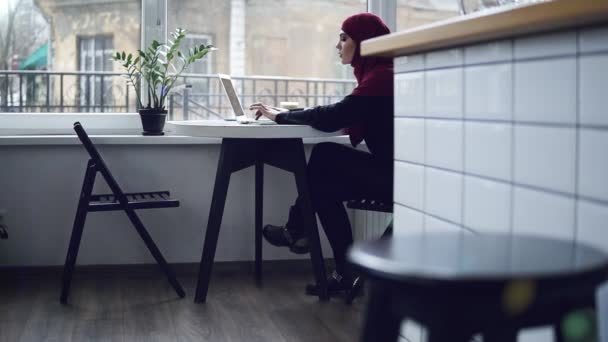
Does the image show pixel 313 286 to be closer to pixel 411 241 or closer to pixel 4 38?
pixel 4 38

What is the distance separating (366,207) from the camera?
3078 mm

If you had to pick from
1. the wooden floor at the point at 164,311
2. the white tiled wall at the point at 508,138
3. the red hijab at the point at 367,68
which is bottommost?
the wooden floor at the point at 164,311

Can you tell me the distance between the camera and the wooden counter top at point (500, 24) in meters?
1.14

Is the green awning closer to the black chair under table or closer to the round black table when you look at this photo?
the black chair under table

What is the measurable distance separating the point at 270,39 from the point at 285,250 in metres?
1.05

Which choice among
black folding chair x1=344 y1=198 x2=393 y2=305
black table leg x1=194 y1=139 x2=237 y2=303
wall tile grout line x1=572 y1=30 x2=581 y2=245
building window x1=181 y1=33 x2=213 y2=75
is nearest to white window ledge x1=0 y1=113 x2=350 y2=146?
building window x1=181 y1=33 x2=213 y2=75

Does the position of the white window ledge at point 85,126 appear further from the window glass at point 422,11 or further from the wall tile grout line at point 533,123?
the wall tile grout line at point 533,123

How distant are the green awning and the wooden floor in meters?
0.96

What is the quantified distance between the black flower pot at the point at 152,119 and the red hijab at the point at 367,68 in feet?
3.05

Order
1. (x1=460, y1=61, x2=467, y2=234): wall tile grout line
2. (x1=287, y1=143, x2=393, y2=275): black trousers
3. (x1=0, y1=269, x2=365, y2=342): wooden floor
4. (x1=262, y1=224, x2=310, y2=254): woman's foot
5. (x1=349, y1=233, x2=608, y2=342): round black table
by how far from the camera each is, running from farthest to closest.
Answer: (x1=262, y1=224, x2=310, y2=254): woman's foot → (x1=287, y1=143, x2=393, y2=275): black trousers → (x1=0, y1=269, x2=365, y2=342): wooden floor → (x1=460, y1=61, x2=467, y2=234): wall tile grout line → (x1=349, y1=233, x2=608, y2=342): round black table

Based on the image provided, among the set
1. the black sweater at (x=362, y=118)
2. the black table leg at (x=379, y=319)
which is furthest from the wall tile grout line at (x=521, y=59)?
the black sweater at (x=362, y=118)

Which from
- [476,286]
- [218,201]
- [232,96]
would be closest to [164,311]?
[218,201]

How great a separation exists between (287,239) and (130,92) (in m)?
1.15

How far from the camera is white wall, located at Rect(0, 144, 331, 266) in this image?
11.8ft
